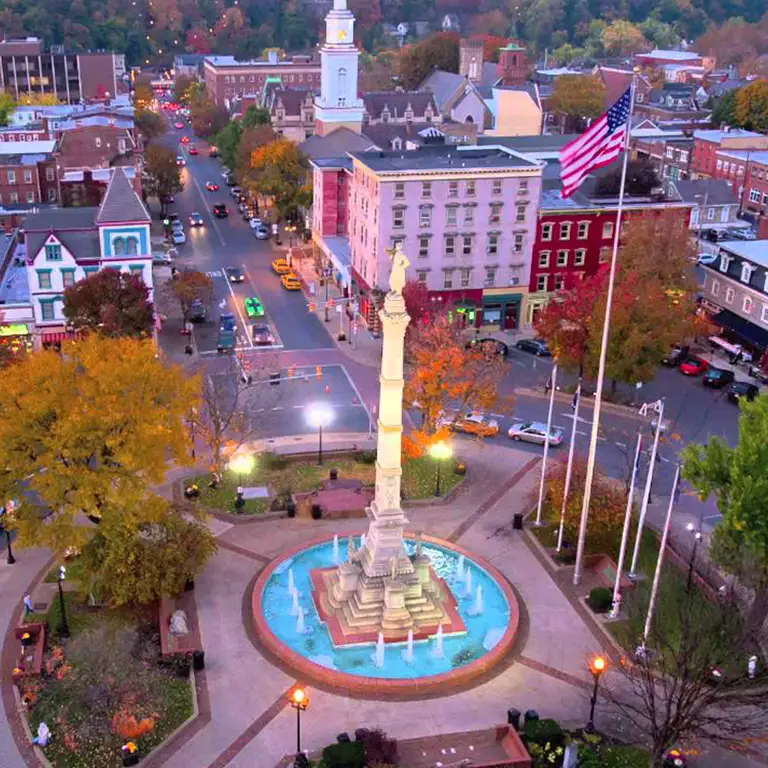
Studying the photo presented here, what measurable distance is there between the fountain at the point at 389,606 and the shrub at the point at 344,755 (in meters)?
4.05

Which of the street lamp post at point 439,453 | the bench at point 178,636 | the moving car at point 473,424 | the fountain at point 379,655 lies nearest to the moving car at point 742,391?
the moving car at point 473,424

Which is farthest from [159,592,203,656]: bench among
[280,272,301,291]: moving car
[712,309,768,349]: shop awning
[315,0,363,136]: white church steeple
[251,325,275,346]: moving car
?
[315,0,363,136]: white church steeple

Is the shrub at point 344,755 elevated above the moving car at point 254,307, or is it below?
below

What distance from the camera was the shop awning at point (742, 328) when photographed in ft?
215

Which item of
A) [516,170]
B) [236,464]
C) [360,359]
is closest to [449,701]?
[236,464]

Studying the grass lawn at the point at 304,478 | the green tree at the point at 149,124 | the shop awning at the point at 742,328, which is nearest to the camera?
the grass lawn at the point at 304,478

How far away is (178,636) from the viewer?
117 feet

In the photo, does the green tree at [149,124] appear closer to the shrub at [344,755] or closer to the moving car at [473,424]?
the moving car at [473,424]

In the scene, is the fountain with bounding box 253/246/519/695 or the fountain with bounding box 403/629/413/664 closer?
the fountain with bounding box 253/246/519/695

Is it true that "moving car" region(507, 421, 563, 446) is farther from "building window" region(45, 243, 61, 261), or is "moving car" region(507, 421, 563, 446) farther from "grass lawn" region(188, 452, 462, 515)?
"building window" region(45, 243, 61, 261)

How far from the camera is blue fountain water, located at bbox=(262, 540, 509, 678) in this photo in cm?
3509

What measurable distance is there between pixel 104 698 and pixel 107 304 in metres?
32.8

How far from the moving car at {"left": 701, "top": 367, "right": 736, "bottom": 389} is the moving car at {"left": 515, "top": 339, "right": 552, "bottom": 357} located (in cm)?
1125

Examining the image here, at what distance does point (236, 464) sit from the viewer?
1954 inches
